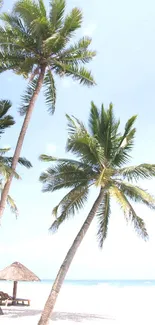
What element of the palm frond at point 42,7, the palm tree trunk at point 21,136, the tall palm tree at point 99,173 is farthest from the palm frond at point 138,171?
the palm frond at point 42,7

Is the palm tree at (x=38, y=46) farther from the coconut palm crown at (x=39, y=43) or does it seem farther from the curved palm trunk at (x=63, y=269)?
the curved palm trunk at (x=63, y=269)

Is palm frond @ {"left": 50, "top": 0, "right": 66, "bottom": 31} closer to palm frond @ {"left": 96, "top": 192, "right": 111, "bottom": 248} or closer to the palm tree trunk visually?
the palm tree trunk

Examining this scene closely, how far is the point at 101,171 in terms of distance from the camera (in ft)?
39.7

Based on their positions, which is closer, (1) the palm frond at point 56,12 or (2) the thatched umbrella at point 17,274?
(1) the palm frond at point 56,12

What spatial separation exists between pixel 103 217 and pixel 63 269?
2.83m

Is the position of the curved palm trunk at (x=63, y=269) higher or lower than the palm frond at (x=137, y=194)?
lower

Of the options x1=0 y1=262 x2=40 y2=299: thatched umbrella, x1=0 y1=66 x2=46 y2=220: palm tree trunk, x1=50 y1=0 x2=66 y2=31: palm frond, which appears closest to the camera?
x1=0 y1=66 x2=46 y2=220: palm tree trunk

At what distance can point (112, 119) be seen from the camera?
42.7 feet

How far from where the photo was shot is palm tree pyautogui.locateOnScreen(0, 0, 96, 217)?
12.5 meters

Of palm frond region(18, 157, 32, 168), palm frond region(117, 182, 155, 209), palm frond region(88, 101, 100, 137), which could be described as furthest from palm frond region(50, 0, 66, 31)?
palm frond region(117, 182, 155, 209)

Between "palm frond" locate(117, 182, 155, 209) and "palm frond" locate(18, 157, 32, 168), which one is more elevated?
"palm frond" locate(18, 157, 32, 168)

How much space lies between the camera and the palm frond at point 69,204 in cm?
1231

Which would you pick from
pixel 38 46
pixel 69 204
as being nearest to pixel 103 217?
pixel 69 204

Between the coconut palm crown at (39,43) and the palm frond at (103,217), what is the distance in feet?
12.9
